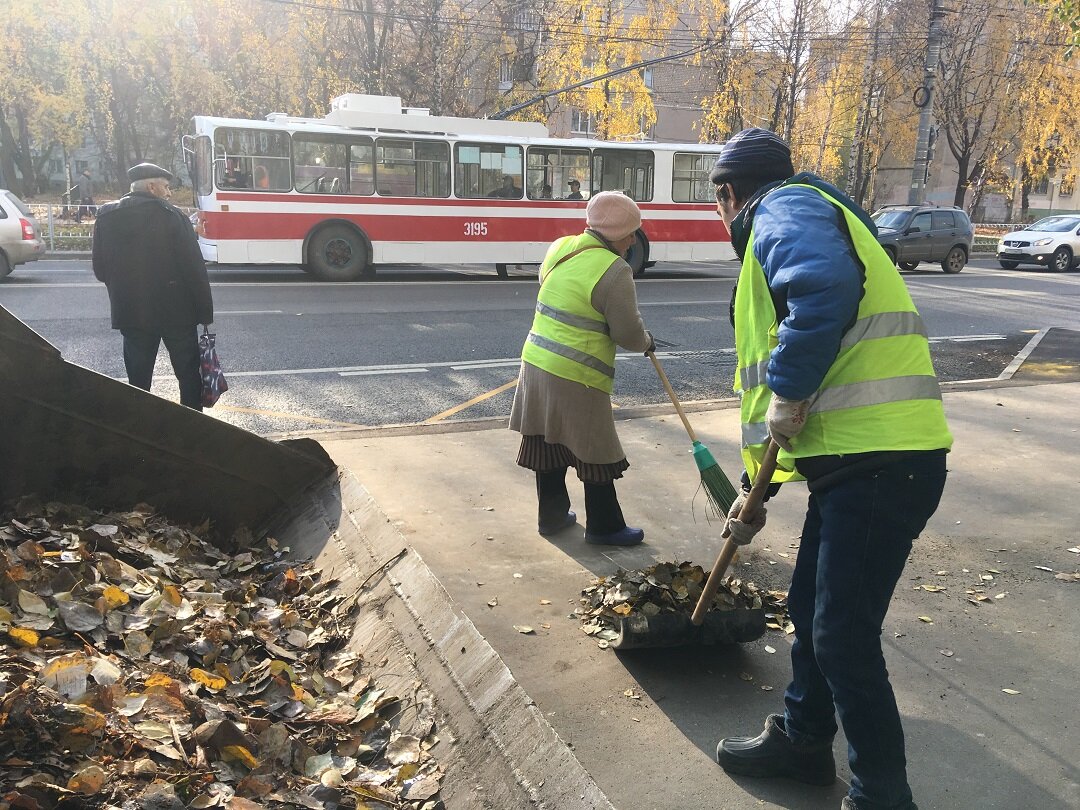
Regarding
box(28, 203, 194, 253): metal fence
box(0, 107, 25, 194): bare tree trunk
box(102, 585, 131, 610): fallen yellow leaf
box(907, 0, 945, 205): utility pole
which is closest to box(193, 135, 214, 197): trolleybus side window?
box(28, 203, 194, 253): metal fence

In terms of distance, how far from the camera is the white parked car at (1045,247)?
24.4 m

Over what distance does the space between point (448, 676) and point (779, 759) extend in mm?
1043

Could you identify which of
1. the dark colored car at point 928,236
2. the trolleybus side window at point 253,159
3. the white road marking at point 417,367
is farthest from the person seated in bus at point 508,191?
the dark colored car at point 928,236

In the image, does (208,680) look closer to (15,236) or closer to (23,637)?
(23,637)

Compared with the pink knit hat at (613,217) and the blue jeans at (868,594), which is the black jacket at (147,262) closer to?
the pink knit hat at (613,217)

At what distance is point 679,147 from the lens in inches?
771

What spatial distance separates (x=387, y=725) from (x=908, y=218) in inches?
919

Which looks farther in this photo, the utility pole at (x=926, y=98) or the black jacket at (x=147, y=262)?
the utility pole at (x=926, y=98)

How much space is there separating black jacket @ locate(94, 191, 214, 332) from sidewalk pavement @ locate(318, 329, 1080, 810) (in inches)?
52.2

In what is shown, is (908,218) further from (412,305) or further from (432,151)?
(412,305)

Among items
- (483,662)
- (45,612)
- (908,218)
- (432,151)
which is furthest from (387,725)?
(908,218)

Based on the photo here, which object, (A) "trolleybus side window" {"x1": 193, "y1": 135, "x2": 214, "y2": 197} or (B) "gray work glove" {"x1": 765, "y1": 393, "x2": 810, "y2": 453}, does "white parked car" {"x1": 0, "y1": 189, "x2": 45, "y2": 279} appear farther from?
(B) "gray work glove" {"x1": 765, "y1": 393, "x2": 810, "y2": 453}

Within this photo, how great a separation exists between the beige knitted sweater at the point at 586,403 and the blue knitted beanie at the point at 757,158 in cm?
151

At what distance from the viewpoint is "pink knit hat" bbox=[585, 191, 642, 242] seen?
4125 mm
